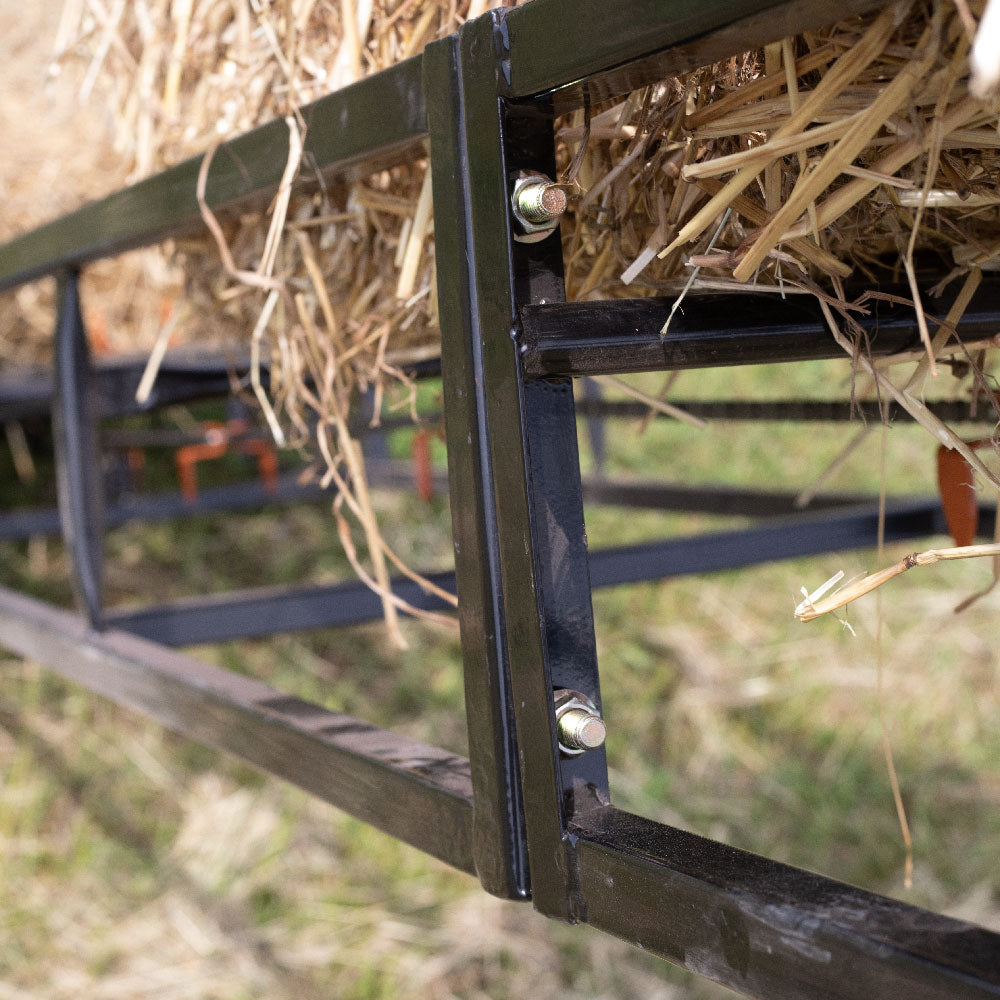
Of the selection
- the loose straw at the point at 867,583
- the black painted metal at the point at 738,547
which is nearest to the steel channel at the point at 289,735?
the loose straw at the point at 867,583

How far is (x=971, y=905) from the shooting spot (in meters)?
1.60

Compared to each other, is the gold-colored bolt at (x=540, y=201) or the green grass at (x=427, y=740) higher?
the gold-colored bolt at (x=540, y=201)

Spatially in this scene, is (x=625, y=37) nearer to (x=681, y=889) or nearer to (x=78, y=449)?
(x=681, y=889)

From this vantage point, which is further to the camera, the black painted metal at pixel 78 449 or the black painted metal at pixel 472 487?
the black painted metal at pixel 78 449

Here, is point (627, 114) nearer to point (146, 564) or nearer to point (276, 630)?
point (276, 630)

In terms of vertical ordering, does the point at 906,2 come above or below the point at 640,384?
above

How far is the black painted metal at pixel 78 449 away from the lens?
0.92m

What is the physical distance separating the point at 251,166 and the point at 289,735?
0.32 m

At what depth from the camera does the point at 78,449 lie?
933 millimetres

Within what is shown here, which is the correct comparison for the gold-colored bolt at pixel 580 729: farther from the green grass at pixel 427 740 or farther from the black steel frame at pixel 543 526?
the green grass at pixel 427 740

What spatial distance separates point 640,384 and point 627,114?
113 centimetres

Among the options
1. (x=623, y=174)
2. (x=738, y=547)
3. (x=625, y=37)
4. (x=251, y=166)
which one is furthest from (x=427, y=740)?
(x=625, y=37)

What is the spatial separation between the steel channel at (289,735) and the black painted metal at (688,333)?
0.68ft

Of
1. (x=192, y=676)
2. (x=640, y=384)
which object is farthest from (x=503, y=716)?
(x=640, y=384)
